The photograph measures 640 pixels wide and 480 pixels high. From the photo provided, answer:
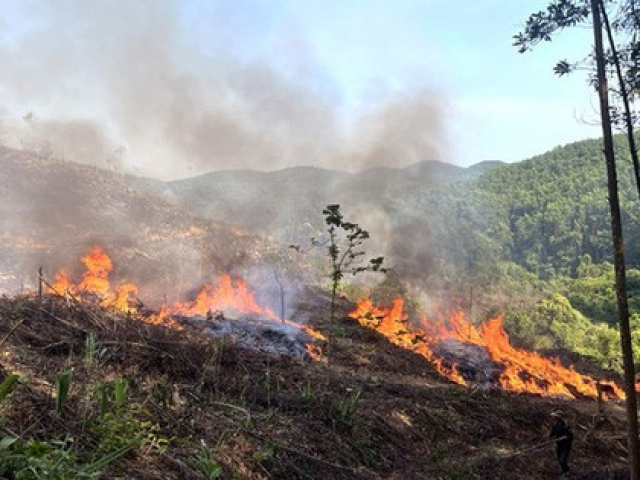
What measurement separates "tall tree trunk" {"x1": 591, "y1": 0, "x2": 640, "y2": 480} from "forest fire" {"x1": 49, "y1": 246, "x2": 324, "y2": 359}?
9.63 m

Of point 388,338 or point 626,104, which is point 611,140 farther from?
point 388,338

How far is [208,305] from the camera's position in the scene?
958 inches

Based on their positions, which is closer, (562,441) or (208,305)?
(562,441)

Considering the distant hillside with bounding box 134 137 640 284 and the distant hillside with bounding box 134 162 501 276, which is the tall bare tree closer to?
the distant hillside with bounding box 134 162 501 276

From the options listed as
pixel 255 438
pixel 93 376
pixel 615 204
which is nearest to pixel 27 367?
pixel 93 376

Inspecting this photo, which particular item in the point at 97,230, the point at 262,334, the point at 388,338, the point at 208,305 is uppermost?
the point at 97,230

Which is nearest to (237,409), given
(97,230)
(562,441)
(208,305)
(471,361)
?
(562,441)

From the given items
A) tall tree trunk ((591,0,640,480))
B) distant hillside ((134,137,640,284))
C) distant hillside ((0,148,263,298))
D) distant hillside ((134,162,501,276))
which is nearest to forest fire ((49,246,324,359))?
distant hillside ((0,148,263,298))

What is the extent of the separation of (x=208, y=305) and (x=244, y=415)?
16246 mm

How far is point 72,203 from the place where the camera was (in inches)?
1238

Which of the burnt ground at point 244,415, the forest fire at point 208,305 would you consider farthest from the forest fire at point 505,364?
the burnt ground at point 244,415

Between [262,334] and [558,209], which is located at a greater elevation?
[558,209]

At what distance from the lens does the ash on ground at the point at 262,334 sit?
17.1 metres

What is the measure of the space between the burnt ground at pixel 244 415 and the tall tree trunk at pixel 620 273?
235 cm
